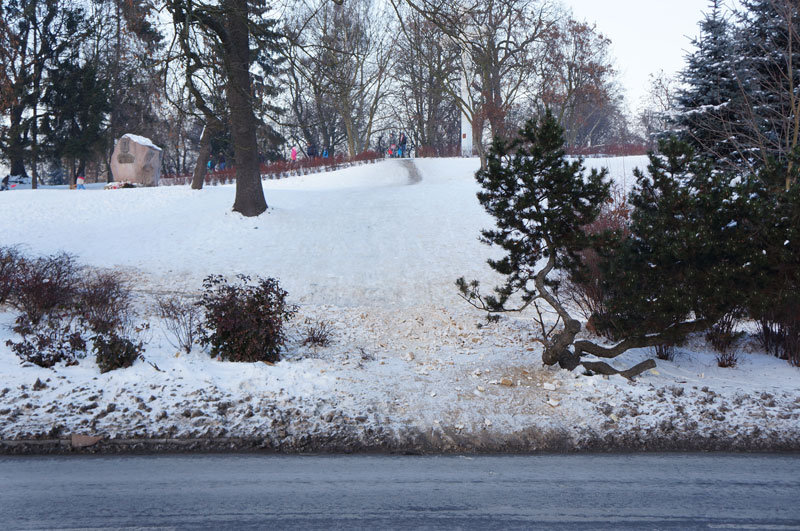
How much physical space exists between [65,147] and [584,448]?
112 feet

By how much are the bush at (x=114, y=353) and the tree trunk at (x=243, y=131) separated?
23.0ft

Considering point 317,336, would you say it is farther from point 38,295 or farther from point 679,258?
point 679,258

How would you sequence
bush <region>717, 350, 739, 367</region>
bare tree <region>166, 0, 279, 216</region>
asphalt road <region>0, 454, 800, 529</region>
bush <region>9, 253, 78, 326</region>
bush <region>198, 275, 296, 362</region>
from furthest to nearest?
1. bare tree <region>166, 0, 279, 216</region>
2. bush <region>9, 253, 78, 326</region>
3. bush <region>717, 350, 739, 367</region>
4. bush <region>198, 275, 296, 362</region>
5. asphalt road <region>0, 454, 800, 529</region>

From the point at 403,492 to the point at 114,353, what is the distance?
3.95m

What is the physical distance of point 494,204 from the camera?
21.2ft

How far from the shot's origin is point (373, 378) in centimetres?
662

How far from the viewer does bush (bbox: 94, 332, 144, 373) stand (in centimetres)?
622

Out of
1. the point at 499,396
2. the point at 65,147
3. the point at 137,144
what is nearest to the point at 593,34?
the point at 137,144

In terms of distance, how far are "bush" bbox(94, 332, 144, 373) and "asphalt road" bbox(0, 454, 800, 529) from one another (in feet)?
4.81

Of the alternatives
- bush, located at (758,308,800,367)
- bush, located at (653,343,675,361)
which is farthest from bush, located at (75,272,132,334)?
bush, located at (758,308,800,367)

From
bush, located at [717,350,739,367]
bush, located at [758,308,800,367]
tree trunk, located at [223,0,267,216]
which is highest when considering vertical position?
tree trunk, located at [223,0,267,216]

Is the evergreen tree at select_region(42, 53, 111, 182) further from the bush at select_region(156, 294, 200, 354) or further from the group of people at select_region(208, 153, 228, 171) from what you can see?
the bush at select_region(156, 294, 200, 354)

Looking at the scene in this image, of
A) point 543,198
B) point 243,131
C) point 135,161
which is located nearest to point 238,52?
point 243,131

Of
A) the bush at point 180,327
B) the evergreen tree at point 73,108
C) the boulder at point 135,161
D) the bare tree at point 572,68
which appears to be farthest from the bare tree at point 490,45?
the evergreen tree at point 73,108
